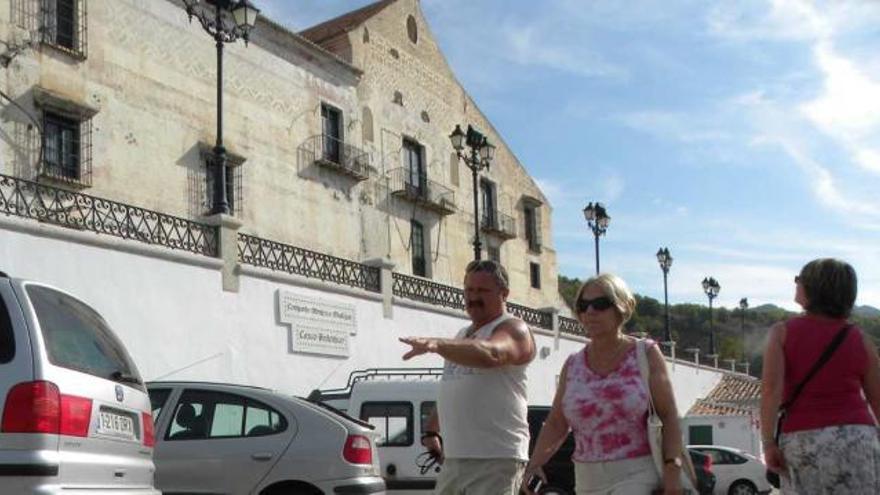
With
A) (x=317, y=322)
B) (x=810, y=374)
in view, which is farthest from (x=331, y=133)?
(x=810, y=374)

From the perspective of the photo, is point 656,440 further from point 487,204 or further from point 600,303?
point 487,204

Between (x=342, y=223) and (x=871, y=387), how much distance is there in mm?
29123

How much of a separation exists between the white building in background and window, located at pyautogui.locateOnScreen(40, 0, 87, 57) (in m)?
0.04

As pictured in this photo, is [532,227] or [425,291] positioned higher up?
[532,227]

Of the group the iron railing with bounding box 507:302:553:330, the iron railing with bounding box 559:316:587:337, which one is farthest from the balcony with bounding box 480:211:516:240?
the iron railing with bounding box 507:302:553:330

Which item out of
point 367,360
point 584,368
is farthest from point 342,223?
point 584,368

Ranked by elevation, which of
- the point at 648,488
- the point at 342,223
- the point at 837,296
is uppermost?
the point at 342,223

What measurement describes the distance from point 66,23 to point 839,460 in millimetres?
22957

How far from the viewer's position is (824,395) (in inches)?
200

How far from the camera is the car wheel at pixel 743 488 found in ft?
75.9

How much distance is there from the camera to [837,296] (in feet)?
16.9

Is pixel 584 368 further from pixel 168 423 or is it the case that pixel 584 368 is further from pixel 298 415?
pixel 168 423

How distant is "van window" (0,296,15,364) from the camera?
5.25m

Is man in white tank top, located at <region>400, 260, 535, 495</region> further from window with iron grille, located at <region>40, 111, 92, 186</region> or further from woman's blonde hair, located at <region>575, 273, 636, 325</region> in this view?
window with iron grille, located at <region>40, 111, 92, 186</region>
